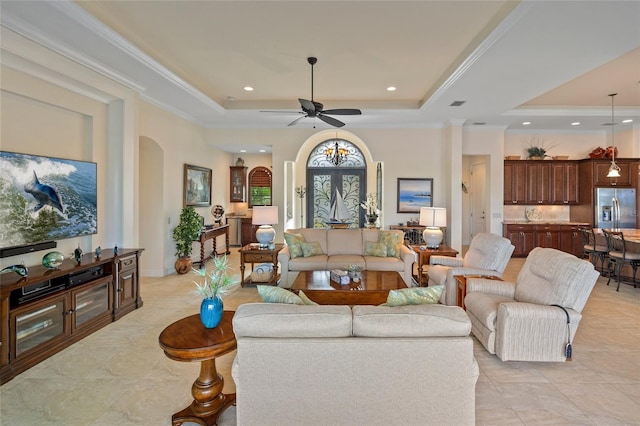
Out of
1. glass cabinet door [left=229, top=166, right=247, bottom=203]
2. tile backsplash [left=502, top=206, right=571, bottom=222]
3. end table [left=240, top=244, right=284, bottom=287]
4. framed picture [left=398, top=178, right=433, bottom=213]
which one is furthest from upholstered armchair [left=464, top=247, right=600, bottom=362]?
glass cabinet door [left=229, top=166, right=247, bottom=203]

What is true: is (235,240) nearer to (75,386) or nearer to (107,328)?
(107,328)

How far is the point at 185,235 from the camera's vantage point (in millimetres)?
5977

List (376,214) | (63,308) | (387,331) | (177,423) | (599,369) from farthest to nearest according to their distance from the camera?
(376,214) < (63,308) < (599,369) < (177,423) < (387,331)

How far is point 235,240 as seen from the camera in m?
9.66

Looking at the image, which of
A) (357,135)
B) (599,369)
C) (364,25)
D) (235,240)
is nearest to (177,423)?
(599,369)

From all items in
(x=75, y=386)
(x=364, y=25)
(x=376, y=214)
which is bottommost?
(x=75, y=386)

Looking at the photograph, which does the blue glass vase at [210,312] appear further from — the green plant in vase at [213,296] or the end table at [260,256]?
the end table at [260,256]

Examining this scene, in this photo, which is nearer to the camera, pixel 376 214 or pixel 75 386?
pixel 75 386

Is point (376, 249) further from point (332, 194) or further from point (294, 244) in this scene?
point (332, 194)

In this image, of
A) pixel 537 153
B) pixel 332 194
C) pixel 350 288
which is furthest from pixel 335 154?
pixel 537 153

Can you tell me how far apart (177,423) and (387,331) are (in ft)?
5.03

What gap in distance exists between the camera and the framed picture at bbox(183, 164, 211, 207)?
21.5 ft

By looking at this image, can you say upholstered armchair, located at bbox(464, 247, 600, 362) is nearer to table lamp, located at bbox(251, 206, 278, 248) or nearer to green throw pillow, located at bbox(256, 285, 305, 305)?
green throw pillow, located at bbox(256, 285, 305, 305)

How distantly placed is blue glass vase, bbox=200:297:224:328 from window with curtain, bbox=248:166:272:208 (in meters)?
7.62
